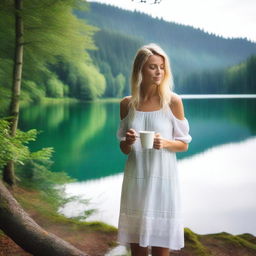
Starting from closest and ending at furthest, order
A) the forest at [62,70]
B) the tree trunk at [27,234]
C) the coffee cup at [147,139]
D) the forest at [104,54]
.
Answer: the coffee cup at [147,139] → the tree trunk at [27,234] → the forest at [62,70] → the forest at [104,54]

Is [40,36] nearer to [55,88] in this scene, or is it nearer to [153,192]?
[153,192]

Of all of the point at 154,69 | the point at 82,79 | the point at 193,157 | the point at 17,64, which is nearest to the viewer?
the point at 154,69

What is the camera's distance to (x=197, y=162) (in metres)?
9.08

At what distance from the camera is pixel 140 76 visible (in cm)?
146

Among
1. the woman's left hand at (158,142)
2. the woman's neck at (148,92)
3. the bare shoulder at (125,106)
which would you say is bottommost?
the woman's left hand at (158,142)

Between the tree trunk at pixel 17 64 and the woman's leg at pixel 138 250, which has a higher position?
the tree trunk at pixel 17 64

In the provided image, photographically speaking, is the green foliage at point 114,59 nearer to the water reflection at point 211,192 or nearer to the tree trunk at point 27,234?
the water reflection at point 211,192

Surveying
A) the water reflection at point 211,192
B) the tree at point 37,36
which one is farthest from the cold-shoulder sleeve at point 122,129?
the water reflection at point 211,192

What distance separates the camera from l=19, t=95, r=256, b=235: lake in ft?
20.8

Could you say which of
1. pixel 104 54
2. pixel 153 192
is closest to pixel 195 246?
pixel 153 192

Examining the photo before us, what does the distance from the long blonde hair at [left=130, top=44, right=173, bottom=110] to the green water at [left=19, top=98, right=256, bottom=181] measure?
22.5 ft

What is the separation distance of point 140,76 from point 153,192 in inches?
17.7

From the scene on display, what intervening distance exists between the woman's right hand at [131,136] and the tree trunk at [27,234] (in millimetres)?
804

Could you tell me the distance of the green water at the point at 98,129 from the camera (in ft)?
29.3
